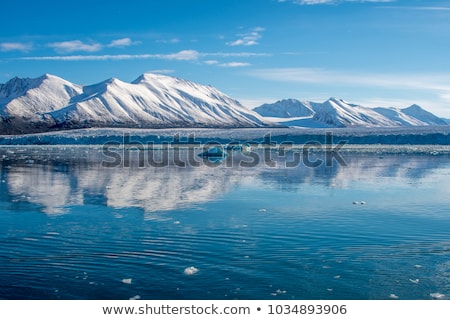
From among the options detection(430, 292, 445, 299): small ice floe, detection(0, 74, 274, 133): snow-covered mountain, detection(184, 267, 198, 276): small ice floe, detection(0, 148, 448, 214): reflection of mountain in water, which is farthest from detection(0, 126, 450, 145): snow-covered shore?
detection(0, 74, 274, 133): snow-covered mountain

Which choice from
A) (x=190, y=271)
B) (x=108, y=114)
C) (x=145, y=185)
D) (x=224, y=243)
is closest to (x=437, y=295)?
(x=190, y=271)

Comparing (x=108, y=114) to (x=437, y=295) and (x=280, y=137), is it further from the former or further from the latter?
(x=437, y=295)

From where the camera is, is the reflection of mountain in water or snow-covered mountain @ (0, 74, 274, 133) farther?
snow-covered mountain @ (0, 74, 274, 133)

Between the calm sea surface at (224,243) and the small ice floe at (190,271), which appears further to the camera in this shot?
the small ice floe at (190,271)

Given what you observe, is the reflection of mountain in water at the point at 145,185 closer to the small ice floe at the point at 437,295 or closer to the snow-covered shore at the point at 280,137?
the small ice floe at the point at 437,295

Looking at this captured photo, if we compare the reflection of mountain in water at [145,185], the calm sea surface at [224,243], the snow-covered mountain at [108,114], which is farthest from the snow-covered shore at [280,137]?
the snow-covered mountain at [108,114]

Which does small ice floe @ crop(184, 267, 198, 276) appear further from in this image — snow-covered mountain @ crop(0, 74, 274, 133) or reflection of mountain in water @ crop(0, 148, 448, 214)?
snow-covered mountain @ crop(0, 74, 274, 133)

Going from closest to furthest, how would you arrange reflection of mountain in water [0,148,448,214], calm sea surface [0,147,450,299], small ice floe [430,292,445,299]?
small ice floe [430,292,445,299] < calm sea surface [0,147,450,299] < reflection of mountain in water [0,148,448,214]

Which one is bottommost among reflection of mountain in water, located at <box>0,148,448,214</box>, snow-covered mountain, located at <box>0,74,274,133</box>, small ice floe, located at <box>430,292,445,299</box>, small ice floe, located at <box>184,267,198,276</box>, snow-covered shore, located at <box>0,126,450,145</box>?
small ice floe, located at <box>430,292,445,299</box>

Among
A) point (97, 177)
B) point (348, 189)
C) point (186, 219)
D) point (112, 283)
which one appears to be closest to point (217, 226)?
point (186, 219)
